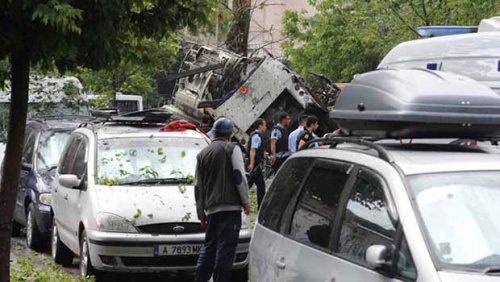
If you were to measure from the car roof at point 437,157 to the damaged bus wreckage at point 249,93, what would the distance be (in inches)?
516

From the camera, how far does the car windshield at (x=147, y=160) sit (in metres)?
9.70

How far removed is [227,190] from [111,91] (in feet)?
44.9

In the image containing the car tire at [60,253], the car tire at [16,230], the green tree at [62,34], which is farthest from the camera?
the car tire at [16,230]

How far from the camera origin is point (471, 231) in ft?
14.6

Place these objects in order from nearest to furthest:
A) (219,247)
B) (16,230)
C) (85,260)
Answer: (219,247) → (85,260) → (16,230)

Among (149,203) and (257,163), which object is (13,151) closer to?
(149,203)

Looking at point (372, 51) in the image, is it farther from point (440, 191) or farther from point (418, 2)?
point (440, 191)

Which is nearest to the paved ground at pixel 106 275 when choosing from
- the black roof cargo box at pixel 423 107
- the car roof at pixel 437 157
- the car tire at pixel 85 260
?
the car tire at pixel 85 260

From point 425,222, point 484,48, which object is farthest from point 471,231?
point 484,48

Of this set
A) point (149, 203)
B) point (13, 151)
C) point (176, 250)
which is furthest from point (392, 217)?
point (149, 203)

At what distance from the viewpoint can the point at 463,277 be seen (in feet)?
13.5

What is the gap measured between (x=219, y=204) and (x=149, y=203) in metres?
1.08

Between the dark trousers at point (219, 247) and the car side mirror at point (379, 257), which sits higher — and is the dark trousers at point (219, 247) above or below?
below

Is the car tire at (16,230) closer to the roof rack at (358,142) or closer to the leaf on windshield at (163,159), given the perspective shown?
the leaf on windshield at (163,159)
